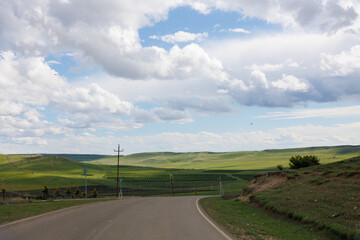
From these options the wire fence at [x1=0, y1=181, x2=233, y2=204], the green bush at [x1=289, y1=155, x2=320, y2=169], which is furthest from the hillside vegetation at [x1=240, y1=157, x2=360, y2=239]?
the wire fence at [x1=0, y1=181, x2=233, y2=204]

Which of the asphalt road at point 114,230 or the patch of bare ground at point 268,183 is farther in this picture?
the patch of bare ground at point 268,183

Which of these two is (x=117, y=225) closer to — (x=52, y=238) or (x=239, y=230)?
(x=52, y=238)

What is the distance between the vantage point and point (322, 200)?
17.9 metres

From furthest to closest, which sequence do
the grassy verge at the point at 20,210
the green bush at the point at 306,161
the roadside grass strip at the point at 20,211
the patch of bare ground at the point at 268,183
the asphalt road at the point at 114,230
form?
the green bush at the point at 306,161
the patch of bare ground at the point at 268,183
the grassy verge at the point at 20,210
the roadside grass strip at the point at 20,211
the asphalt road at the point at 114,230

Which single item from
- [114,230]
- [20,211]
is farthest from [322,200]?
[20,211]

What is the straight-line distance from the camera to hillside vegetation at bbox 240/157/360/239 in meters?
13.6

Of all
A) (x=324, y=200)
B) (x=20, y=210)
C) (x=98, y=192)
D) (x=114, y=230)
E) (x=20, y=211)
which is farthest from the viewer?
(x=98, y=192)

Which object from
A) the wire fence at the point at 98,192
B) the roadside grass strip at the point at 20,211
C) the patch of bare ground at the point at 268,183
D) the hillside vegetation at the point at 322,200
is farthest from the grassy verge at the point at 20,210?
the wire fence at the point at 98,192

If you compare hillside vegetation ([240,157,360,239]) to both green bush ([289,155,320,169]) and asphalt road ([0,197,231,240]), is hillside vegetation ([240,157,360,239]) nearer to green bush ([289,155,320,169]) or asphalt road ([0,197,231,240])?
asphalt road ([0,197,231,240])

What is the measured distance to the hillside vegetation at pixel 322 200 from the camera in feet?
44.6

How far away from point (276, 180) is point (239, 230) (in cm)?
1695

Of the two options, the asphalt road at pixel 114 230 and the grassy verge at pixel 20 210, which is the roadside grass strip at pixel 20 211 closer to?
the grassy verge at pixel 20 210

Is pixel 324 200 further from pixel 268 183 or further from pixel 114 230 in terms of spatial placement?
pixel 268 183

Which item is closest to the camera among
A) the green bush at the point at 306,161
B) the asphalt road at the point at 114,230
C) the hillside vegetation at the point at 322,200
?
the asphalt road at the point at 114,230
